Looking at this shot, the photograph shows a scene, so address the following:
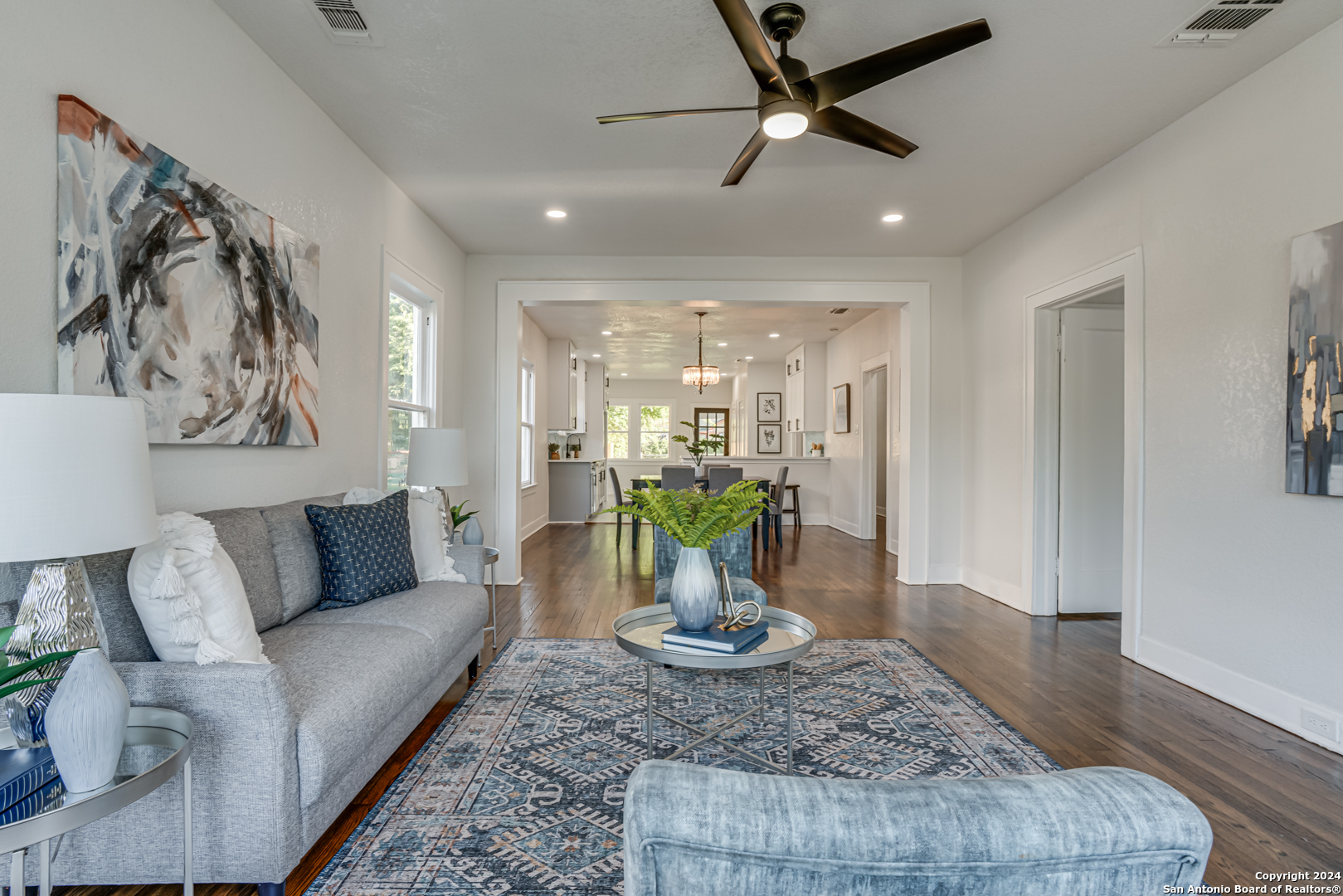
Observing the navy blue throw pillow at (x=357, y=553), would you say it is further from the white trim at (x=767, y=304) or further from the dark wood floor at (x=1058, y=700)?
the white trim at (x=767, y=304)

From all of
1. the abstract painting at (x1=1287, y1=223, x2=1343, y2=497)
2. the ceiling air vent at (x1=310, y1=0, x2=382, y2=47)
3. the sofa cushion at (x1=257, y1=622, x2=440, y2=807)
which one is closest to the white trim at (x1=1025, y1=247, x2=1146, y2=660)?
the abstract painting at (x1=1287, y1=223, x2=1343, y2=497)

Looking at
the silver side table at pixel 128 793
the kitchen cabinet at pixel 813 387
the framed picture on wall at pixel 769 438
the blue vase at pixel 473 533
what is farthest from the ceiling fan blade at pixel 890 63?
the framed picture on wall at pixel 769 438

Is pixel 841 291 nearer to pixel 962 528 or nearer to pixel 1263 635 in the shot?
pixel 962 528

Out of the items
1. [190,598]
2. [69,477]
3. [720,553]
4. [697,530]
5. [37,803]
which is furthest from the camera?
[720,553]

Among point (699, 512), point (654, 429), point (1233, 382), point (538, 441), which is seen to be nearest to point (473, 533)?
point (699, 512)

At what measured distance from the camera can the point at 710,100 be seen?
312 cm

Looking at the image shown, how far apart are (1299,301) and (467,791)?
353 cm

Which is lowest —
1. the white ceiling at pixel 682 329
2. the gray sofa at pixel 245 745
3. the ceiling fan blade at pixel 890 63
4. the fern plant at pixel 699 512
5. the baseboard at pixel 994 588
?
the baseboard at pixel 994 588

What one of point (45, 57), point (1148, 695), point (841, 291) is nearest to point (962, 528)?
point (841, 291)

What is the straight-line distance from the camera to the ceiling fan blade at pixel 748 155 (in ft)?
9.12

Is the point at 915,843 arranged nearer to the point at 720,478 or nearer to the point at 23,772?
the point at 23,772

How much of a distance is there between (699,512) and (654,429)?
12.6 m

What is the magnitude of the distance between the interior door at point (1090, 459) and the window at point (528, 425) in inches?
212

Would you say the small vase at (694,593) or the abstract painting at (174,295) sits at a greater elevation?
the abstract painting at (174,295)
